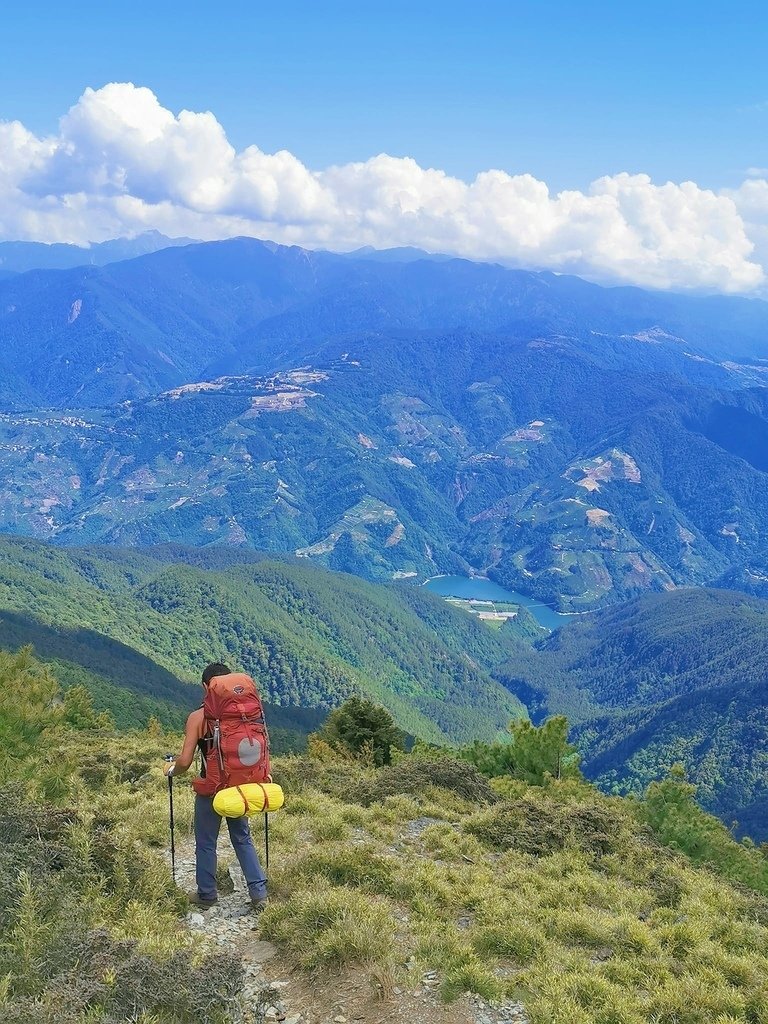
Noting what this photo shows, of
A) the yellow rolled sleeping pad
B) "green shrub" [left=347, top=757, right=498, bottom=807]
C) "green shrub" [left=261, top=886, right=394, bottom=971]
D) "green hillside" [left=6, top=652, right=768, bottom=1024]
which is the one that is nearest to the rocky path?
"green hillside" [left=6, top=652, right=768, bottom=1024]

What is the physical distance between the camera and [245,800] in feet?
38.6

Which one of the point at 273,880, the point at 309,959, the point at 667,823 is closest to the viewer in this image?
the point at 309,959

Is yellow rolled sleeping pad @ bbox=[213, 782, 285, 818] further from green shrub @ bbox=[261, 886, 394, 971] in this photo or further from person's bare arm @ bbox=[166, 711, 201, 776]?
green shrub @ bbox=[261, 886, 394, 971]

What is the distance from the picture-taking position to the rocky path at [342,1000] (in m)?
9.77

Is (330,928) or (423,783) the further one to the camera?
(423,783)

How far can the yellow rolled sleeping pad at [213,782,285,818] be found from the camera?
460 inches

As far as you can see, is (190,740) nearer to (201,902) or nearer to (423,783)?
(201,902)

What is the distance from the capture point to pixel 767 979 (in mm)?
11547

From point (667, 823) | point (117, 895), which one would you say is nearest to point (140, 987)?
point (117, 895)

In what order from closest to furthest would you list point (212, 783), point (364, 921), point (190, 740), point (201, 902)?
point (364, 921) < point (212, 783) < point (190, 740) < point (201, 902)

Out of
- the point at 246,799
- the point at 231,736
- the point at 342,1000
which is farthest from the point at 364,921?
the point at 231,736

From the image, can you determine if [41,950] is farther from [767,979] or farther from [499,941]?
[767,979]

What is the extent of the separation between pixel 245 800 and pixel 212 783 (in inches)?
27.6

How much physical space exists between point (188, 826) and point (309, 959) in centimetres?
811
